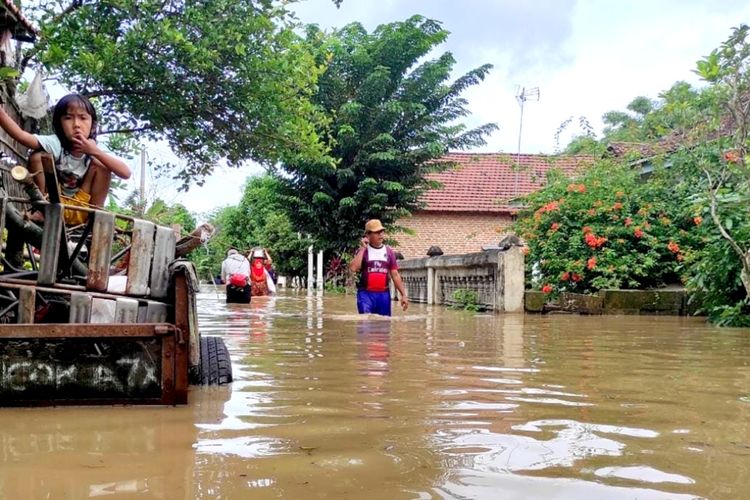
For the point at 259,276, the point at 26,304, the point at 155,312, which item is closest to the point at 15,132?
the point at 26,304

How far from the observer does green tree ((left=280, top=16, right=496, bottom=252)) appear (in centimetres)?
2152

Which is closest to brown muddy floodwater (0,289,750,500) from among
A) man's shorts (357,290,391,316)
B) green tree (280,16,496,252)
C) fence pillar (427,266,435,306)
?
man's shorts (357,290,391,316)

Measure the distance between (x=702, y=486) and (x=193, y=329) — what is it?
2236 mm

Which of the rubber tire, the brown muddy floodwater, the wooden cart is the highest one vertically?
the wooden cart

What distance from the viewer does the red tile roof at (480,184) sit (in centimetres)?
2830

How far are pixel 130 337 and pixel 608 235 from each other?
10.4 m

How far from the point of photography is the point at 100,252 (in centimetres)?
352

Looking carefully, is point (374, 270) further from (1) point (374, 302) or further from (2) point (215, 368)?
(2) point (215, 368)

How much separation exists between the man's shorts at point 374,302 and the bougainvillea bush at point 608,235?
14.1 ft

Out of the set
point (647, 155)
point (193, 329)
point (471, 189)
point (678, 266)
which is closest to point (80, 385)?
point (193, 329)

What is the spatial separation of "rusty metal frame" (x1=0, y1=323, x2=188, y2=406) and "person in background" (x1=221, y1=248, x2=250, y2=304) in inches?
435

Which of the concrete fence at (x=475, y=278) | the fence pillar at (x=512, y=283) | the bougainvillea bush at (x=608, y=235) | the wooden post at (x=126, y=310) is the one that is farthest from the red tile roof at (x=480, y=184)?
the wooden post at (x=126, y=310)

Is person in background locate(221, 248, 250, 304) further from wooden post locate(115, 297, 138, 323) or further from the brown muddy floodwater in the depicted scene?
wooden post locate(115, 297, 138, 323)

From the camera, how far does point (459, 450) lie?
2615 mm
